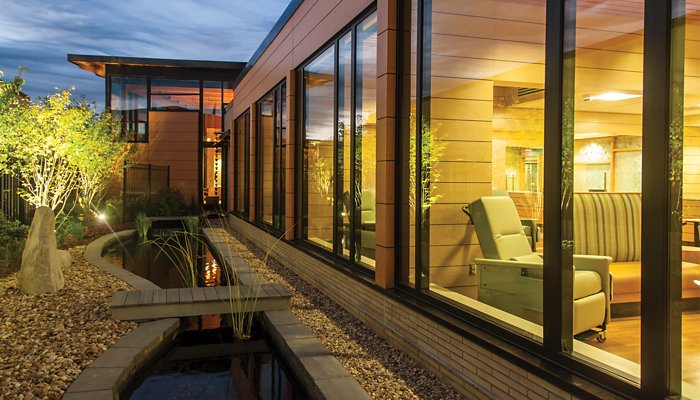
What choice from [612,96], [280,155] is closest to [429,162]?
[612,96]

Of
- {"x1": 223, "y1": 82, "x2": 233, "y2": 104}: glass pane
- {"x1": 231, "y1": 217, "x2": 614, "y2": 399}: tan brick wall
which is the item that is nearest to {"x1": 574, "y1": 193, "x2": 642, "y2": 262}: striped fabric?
{"x1": 231, "y1": 217, "x2": 614, "y2": 399}: tan brick wall

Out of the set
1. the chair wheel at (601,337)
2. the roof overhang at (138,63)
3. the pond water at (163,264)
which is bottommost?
the pond water at (163,264)

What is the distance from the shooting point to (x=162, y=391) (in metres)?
3.69

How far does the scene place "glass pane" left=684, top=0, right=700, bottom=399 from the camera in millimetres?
2053

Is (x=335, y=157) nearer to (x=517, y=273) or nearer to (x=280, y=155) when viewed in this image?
(x=280, y=155)

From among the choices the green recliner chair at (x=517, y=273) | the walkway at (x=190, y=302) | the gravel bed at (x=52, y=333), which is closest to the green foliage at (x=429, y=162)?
the green recliner chair at (x=517, y=273)

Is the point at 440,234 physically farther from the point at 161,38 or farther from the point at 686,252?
the point at 161,38

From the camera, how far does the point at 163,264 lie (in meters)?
9.38

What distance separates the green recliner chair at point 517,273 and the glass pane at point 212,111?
19.3m

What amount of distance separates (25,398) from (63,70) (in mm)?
76770

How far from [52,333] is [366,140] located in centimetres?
303

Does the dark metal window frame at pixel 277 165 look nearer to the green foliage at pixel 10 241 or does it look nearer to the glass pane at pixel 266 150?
the glass pane at pixel 266 150

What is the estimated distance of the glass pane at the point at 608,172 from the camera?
2.34 m

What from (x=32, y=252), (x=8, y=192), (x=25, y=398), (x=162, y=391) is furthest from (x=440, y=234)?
(x=8, y=192)
